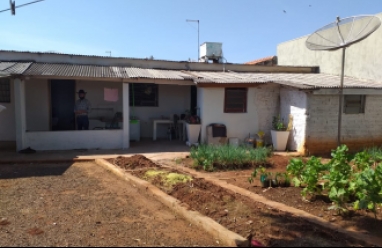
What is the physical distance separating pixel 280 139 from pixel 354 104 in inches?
105

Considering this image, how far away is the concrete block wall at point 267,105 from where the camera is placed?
1109 cm

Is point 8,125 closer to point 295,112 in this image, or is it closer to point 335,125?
point 295,112

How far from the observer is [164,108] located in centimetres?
1279

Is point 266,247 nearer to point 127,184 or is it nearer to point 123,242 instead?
point 123,242

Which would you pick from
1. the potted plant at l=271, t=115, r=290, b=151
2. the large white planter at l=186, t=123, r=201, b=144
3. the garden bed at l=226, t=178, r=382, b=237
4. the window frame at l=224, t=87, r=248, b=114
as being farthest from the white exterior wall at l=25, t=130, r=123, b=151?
the garden bed at l=226, t=178, r=382, b=237

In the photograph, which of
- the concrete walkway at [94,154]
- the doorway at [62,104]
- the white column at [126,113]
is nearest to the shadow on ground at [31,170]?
the concrete walkway at [94,154]

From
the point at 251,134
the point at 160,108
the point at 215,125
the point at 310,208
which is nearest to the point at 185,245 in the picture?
the point at 310,208

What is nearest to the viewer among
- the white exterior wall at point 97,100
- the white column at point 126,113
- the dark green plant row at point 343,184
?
the dark green plant row at point 343,184

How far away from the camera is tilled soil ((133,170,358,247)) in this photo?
Result: 133 inches

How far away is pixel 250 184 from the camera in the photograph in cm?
597

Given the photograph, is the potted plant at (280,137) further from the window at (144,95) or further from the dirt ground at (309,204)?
the window at (144,95)

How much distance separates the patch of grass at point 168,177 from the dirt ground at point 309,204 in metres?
0.91

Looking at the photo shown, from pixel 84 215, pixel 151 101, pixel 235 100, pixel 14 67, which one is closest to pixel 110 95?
pixel 151 101

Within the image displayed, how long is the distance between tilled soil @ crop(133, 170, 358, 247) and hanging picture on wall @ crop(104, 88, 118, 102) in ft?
22.9
